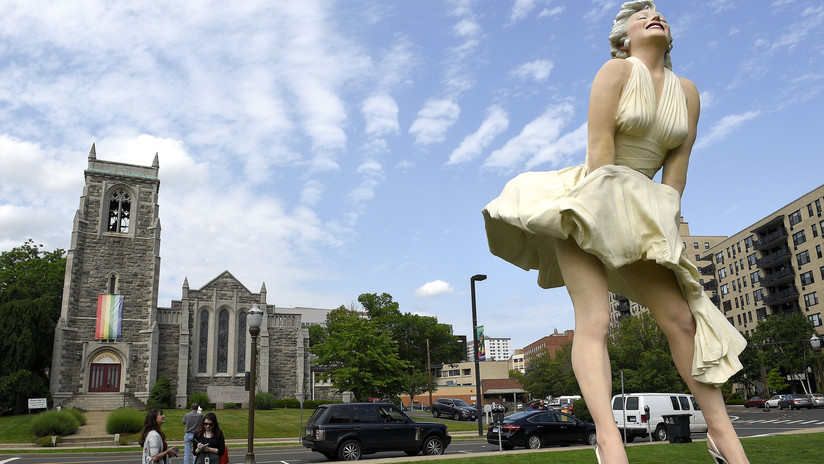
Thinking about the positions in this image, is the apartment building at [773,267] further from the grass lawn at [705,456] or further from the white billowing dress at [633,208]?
the white billowing dress at [633,208]

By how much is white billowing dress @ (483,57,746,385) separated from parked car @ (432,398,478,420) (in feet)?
120

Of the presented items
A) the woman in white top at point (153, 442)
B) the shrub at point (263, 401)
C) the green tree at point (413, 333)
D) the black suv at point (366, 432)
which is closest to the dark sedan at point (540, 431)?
the black suv at point (366, 432)

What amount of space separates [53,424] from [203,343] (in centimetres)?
2557

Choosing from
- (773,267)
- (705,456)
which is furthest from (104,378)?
(773,267)

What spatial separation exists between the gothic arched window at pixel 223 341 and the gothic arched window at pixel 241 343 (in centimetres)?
99

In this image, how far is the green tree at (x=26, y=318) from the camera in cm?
3925

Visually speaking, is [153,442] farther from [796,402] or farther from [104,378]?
[796,402]

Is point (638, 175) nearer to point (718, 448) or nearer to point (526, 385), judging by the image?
point (718, 448)

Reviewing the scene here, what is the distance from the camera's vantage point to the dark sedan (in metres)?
18.8

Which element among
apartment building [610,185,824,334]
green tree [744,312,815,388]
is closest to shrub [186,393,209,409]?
green tree [744,312,815,388]

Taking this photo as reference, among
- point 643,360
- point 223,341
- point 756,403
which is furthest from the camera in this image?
point 756,403

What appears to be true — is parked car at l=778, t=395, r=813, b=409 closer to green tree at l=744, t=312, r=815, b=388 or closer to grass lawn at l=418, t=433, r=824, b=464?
green tree at l=744, t=312, r=815, b=388

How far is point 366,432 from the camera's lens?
657 inches

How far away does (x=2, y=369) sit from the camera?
39.4m
